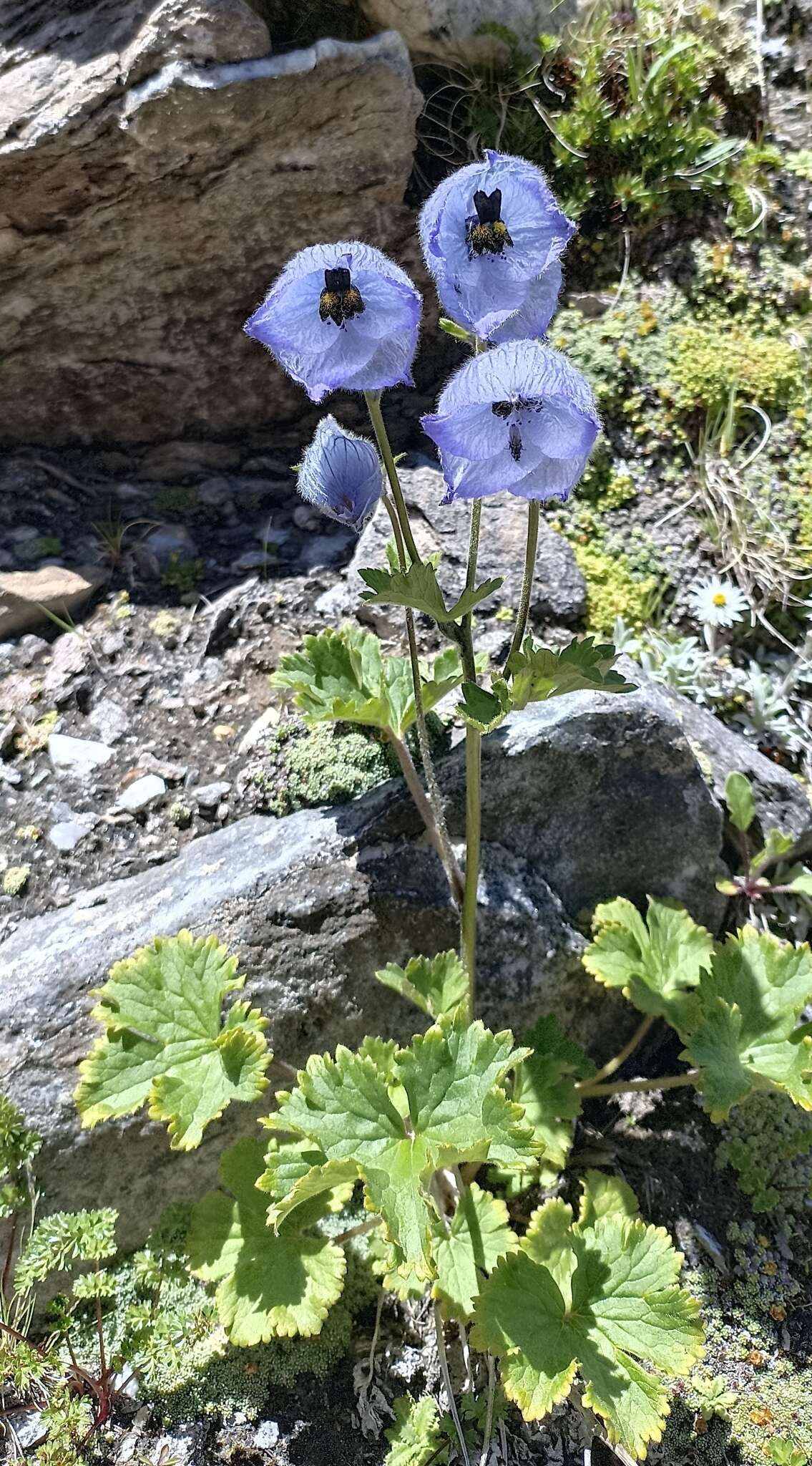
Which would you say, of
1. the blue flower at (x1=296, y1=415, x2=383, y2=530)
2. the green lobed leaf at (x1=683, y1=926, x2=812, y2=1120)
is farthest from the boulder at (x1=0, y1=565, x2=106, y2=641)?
the green lobed leaf at (x1=683, y1=926, x2=812, y2=1120)

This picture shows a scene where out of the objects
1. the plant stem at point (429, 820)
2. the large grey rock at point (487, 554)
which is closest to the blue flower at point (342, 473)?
the plant stem at point (429, 820)

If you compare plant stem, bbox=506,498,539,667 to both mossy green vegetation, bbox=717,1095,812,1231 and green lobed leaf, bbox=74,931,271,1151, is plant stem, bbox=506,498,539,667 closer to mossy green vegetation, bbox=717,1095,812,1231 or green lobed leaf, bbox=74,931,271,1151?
green lobed leaf, bbox=74,931,271,1151

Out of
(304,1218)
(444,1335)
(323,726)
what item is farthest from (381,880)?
(444,1335)

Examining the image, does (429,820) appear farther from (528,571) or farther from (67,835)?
(67,835)

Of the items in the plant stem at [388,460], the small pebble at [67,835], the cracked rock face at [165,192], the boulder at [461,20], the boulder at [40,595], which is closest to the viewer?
the plant stem at [388,460]

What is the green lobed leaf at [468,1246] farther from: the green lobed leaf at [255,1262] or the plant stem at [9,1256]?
the plant stem at [9,1256]

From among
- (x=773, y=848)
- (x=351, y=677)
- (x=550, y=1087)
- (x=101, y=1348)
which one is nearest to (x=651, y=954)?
(x=550, y=1087)

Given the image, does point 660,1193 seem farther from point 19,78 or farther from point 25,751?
point 19,78
